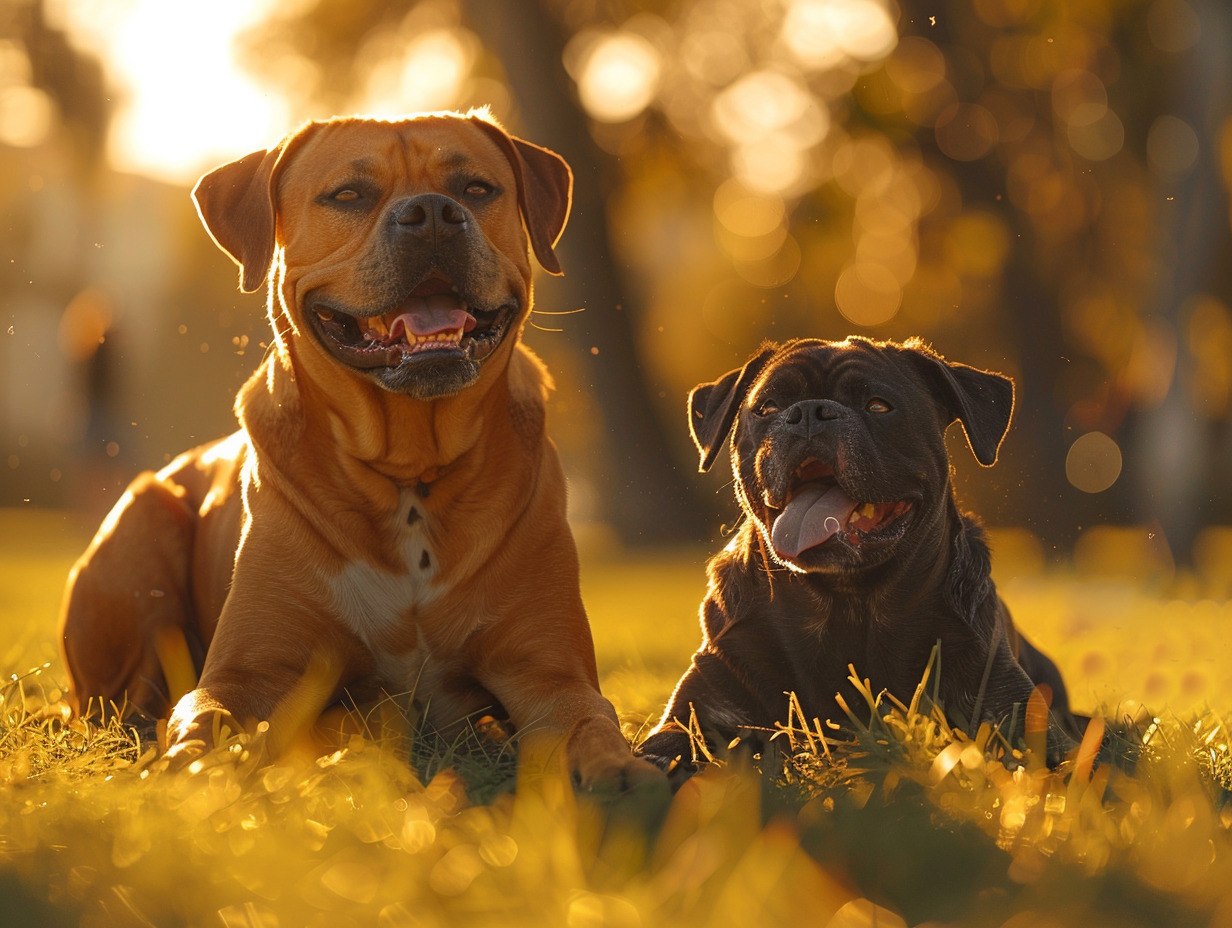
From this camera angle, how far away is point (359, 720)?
4121mm

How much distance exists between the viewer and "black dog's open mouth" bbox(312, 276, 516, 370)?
409 cm

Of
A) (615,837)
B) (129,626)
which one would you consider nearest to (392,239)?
(129,626)

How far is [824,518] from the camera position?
13.3 ft

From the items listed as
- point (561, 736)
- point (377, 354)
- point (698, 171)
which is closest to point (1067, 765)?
point (561, 736)

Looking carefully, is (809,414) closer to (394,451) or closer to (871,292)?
Result: (394,451)

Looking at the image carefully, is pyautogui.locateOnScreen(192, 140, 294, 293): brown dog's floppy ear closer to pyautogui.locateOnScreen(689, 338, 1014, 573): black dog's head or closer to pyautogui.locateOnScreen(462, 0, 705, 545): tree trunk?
pyautogui.locateOnScreen(689, 338, 1014, 573): black dog's head

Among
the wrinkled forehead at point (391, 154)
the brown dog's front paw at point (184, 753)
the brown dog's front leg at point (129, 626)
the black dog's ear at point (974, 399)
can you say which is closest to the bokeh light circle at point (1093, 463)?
the black dog's ear at point (974, 399)

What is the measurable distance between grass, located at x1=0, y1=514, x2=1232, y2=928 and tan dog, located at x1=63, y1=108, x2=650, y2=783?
0.33 m

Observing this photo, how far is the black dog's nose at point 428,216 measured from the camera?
4.09 metres

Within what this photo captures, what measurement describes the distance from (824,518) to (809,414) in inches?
13.3

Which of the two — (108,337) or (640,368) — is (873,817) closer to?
(640,368)

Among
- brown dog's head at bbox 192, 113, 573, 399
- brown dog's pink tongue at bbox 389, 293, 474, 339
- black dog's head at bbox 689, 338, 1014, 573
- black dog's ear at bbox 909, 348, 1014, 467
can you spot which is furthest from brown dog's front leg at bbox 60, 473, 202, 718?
black dog's ear at bbox 909, 348, 1014, 467

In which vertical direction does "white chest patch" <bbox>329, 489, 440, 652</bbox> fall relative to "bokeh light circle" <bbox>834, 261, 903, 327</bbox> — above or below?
above

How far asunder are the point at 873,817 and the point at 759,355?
2317 millimetres
